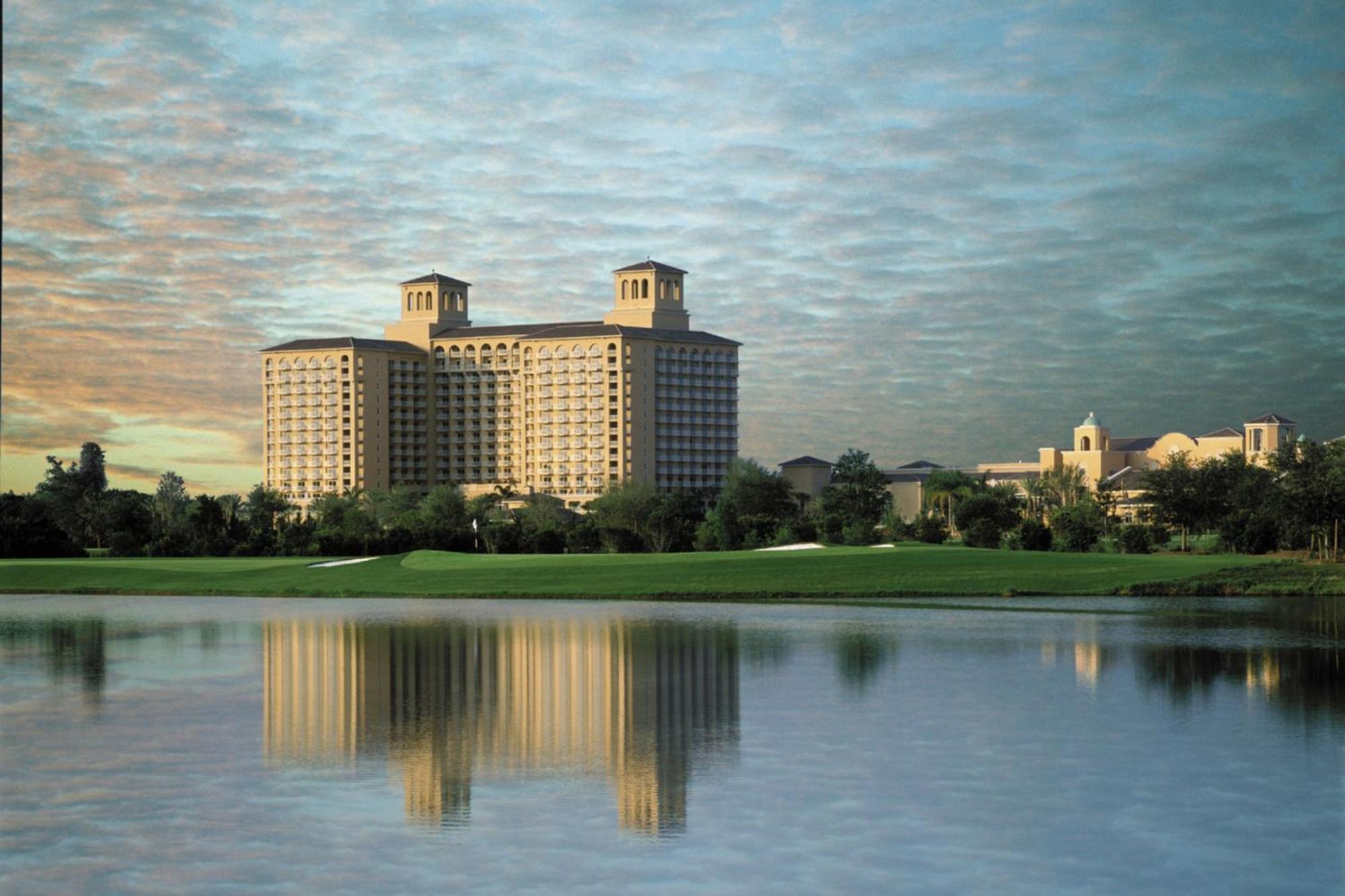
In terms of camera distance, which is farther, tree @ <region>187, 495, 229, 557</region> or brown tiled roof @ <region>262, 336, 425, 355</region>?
brown tiled roof @ <region>262, 336, 425, 355</region>

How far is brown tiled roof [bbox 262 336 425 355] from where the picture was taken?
7662 inches

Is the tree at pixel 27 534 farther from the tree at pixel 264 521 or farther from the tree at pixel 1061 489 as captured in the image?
the tree at pixel 1061 489

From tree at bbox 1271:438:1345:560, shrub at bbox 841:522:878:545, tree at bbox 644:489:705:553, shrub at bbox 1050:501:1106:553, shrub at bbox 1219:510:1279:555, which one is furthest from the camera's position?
tree at bbox 644:489:705:553

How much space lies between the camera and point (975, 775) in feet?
60.1

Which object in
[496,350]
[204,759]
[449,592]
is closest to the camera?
[204,759]

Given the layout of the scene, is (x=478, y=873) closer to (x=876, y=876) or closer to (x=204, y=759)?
(x=876, y=876)

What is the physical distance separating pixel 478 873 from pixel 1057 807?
6837 mm

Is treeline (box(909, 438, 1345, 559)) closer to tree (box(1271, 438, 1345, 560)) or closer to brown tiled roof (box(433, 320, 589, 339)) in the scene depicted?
tree (box(1271, 438, 1345, 560))

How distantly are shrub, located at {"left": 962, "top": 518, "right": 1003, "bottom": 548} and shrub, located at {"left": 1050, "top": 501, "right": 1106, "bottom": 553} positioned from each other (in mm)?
3723

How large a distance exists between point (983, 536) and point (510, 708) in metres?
67.3

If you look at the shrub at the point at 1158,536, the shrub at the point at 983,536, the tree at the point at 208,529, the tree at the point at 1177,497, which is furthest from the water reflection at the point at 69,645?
the shrub at the point at 1158,536

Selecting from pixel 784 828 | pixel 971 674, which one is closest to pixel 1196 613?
pixel 971 674

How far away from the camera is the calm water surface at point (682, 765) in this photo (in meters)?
14.3

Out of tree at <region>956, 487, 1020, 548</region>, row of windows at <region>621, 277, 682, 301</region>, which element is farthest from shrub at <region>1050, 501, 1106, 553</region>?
row of windows at <region>621, 277, 682, 301</region>
